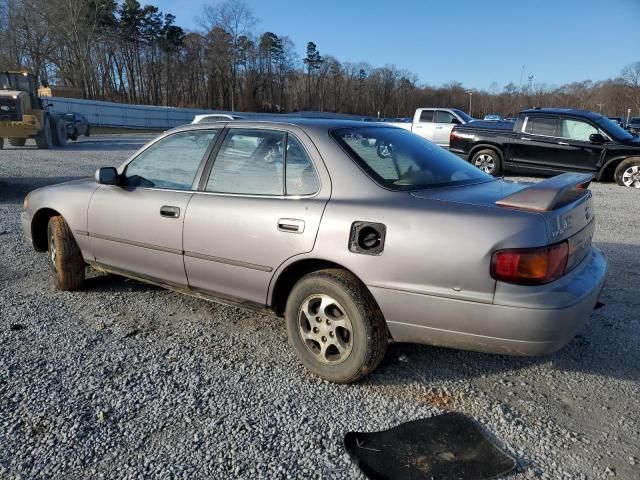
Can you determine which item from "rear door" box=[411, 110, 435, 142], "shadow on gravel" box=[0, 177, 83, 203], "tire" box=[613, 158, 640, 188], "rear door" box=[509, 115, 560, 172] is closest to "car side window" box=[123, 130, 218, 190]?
"shadow on gravel" box=[0, 177, 83, 203]

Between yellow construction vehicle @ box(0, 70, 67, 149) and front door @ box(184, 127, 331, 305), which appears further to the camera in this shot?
yellow construction vehicle @ box(0, 70, 67, 149)

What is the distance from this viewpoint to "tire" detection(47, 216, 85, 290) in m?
4.09

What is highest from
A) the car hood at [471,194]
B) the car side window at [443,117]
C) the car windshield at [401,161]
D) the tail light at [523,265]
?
the car side window at [443,117]

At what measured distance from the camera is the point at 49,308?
388 cm

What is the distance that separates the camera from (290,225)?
2.82 m

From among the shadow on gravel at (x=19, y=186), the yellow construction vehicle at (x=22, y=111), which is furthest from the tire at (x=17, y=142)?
the shadow on gravel at (x=19, y=186)

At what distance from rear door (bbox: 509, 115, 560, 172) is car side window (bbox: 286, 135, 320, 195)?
9.89 metres

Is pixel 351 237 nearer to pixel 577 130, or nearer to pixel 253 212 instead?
pixel 253 212

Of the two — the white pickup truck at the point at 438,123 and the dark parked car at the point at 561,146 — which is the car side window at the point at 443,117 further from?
the dark parked car at the point at 561,146

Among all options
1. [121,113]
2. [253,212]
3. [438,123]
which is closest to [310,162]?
[253,212]

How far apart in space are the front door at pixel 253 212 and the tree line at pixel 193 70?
52.7 metres

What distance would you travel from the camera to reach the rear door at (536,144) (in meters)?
11.2

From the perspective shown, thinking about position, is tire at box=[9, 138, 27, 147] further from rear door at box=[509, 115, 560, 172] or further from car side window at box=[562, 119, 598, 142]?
car side window at box=[562, 119, 598, 142]

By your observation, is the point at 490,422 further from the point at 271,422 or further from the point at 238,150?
the point at 238,150
